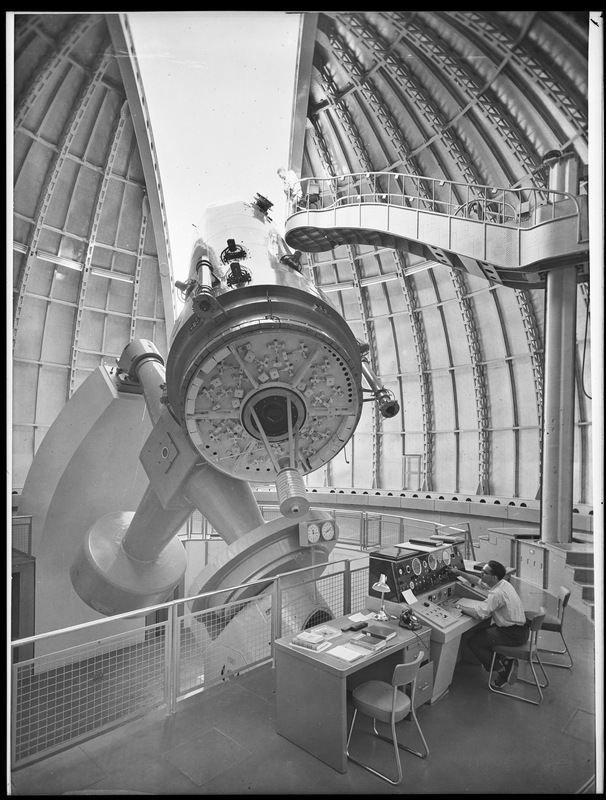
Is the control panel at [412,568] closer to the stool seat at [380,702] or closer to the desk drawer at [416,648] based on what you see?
the desk drawer at [416,648]

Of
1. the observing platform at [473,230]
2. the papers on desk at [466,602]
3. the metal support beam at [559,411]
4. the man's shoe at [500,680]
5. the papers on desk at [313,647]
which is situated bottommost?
the man's shoe at [500,680]

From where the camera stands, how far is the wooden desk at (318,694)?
362 centimetres

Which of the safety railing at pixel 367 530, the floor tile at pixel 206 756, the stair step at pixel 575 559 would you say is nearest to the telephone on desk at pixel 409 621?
the floor tile at pixel 206 756

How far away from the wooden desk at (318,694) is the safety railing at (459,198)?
176 inches

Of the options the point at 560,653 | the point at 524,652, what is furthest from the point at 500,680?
the point at 560,653

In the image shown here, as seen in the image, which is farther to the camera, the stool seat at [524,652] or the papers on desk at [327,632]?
the stool seat at [524,652]

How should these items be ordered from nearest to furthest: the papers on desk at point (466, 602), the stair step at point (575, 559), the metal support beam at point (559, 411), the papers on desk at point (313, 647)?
1. the papers on desk at point (313, 647)
2. the papers on desk at point (466, 602)
3. the stair step at point (575, 559)
4. the metal support beam at point (559, 411)

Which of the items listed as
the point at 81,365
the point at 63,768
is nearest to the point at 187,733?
the point at 63,768

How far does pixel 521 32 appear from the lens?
3.23 meters

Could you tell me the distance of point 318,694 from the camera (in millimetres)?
3770

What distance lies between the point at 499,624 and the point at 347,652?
1674 mm

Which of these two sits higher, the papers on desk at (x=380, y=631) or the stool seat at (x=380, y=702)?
the papers on desk at (x=380, y=631)

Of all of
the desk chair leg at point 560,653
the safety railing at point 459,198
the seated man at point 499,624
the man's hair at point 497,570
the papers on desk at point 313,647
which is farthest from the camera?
the safety railing at point 459,198

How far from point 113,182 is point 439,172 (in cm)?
635
